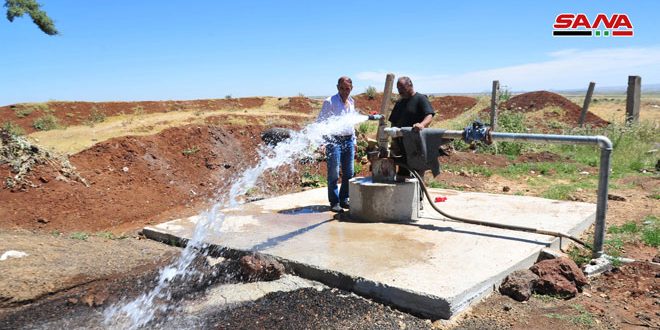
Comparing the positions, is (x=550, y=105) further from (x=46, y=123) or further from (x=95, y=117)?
(x=46, y=123)

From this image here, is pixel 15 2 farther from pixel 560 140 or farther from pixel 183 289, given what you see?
pixel 560 140

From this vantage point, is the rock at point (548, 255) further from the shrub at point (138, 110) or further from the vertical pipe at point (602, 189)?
the shrub at point (138, 110)

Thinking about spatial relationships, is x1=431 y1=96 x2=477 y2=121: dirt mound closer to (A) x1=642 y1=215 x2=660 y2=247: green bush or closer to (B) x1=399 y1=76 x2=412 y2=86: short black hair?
(A) x1=642 y1=215 x2=660 y2=247: green bush

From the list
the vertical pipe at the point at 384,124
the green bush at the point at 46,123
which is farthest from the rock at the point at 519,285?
the green bush at the point at 46,123

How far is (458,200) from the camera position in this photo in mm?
6562

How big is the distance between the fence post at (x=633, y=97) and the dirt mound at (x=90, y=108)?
16.5 metres

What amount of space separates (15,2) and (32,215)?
481cm

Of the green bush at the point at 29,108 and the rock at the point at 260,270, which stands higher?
the green bush at the point at 29,108

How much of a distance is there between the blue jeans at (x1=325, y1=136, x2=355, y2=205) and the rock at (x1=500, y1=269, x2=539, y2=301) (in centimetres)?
252

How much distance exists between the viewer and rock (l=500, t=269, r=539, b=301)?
374 centimetres

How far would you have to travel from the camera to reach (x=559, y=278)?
392 centimetres

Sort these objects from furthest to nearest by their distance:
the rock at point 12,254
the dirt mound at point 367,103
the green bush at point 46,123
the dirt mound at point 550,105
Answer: the dirt mound at point 367,103 < the green bush at point 46,123 < the dirt mound at point 550,105 < the rock at point 12,254

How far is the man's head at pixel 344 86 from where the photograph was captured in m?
5.68

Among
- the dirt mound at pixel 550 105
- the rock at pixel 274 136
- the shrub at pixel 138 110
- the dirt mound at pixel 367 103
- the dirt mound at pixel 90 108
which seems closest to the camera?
the rock at pixel 274 136
